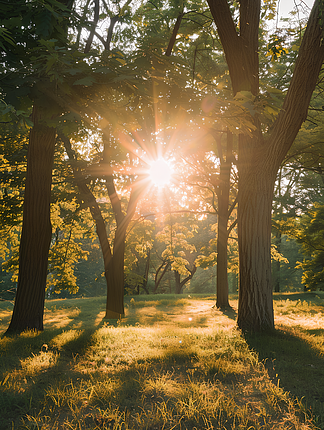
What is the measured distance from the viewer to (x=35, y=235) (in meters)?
7.09

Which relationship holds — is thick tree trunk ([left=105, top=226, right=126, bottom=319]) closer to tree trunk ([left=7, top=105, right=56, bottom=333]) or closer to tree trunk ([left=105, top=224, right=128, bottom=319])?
tree trunk ([left=105, top=224, right=128, bottom=319])

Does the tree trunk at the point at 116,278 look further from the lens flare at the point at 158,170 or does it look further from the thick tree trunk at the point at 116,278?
the lens flare at the point at 158,170

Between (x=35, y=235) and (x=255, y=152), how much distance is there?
5.70 meters

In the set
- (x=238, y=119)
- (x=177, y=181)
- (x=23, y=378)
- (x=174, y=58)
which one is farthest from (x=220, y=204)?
(x=23, y=378)

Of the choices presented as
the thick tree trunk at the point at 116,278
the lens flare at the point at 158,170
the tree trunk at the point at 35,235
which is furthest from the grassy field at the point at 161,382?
the lens flare at the point at 158,170

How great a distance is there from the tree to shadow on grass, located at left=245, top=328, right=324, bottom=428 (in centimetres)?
77

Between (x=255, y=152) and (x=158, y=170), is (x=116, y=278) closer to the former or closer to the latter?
(x=158, y=170)

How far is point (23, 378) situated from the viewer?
3613mm

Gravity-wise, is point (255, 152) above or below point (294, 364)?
above

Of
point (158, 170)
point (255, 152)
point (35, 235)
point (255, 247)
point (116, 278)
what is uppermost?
point (158, 170)

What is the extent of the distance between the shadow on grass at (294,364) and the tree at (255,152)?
2.54ft

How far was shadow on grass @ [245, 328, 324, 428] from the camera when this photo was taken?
133 inches

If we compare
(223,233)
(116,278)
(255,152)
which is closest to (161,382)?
(255,152)

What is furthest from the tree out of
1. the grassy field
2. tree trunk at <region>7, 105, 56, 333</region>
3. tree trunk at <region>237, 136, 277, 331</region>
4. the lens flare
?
the lens flare
